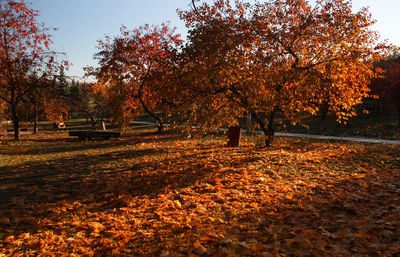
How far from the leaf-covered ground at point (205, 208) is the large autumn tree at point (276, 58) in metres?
2.18

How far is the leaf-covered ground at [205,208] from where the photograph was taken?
129 inches

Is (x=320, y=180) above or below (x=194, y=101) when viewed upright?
below

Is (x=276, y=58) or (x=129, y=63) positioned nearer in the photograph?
(x=276, y=58)

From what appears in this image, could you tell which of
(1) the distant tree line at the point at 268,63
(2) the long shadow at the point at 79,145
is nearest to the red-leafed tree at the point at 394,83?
(1) the distant tree line at the point at 268,63

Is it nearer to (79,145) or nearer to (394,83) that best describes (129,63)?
(79,145)

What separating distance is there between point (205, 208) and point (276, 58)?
215 inches

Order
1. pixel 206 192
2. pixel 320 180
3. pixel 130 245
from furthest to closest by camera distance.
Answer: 1. pixel 320 180
2. pixel 206 192
3. pixel 130 245

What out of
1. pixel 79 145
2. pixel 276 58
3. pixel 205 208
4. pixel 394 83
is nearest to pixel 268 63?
pixel 276 58

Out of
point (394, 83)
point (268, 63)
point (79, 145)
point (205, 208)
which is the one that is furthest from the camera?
point (394, 83)

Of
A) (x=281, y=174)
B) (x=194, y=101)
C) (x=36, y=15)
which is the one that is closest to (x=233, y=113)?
(x=194, y=101)

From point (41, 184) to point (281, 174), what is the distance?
20.5 feet

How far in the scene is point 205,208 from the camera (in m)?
4.63

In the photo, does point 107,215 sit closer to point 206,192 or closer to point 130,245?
point 130,245

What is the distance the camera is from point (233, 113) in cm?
954
